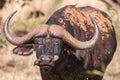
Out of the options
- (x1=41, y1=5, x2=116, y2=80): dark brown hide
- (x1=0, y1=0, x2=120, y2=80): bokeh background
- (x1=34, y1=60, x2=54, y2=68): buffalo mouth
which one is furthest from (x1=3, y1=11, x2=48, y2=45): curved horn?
(x1=0, y1=0, x2=120, y2=80): bokeh background

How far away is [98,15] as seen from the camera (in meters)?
10.8

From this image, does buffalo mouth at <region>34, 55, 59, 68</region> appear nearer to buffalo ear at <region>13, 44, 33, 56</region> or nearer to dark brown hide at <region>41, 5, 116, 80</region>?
dark brown hide at <region>41, 5, 116, 80</region>

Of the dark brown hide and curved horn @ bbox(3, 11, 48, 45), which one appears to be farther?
the dark brown hide

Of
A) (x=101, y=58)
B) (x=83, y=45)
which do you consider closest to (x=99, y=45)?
(x=101, y=58)

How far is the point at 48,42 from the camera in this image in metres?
8.16

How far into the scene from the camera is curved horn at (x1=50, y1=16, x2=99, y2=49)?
8.36 metres

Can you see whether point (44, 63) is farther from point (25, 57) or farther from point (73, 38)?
point (25, 57)

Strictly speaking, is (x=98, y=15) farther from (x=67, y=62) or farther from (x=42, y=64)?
(x=42, y=64)

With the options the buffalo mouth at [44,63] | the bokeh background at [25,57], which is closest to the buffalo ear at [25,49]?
the buffalo mouth at [44,63]

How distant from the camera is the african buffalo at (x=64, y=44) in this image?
26.8ft

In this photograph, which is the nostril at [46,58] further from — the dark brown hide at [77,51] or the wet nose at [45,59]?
the dark brown hide at [77,51]

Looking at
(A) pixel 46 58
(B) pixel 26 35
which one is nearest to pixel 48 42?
(A) pixel 46 58

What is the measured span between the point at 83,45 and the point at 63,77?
62cm

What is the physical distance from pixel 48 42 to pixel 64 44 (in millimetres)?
374
